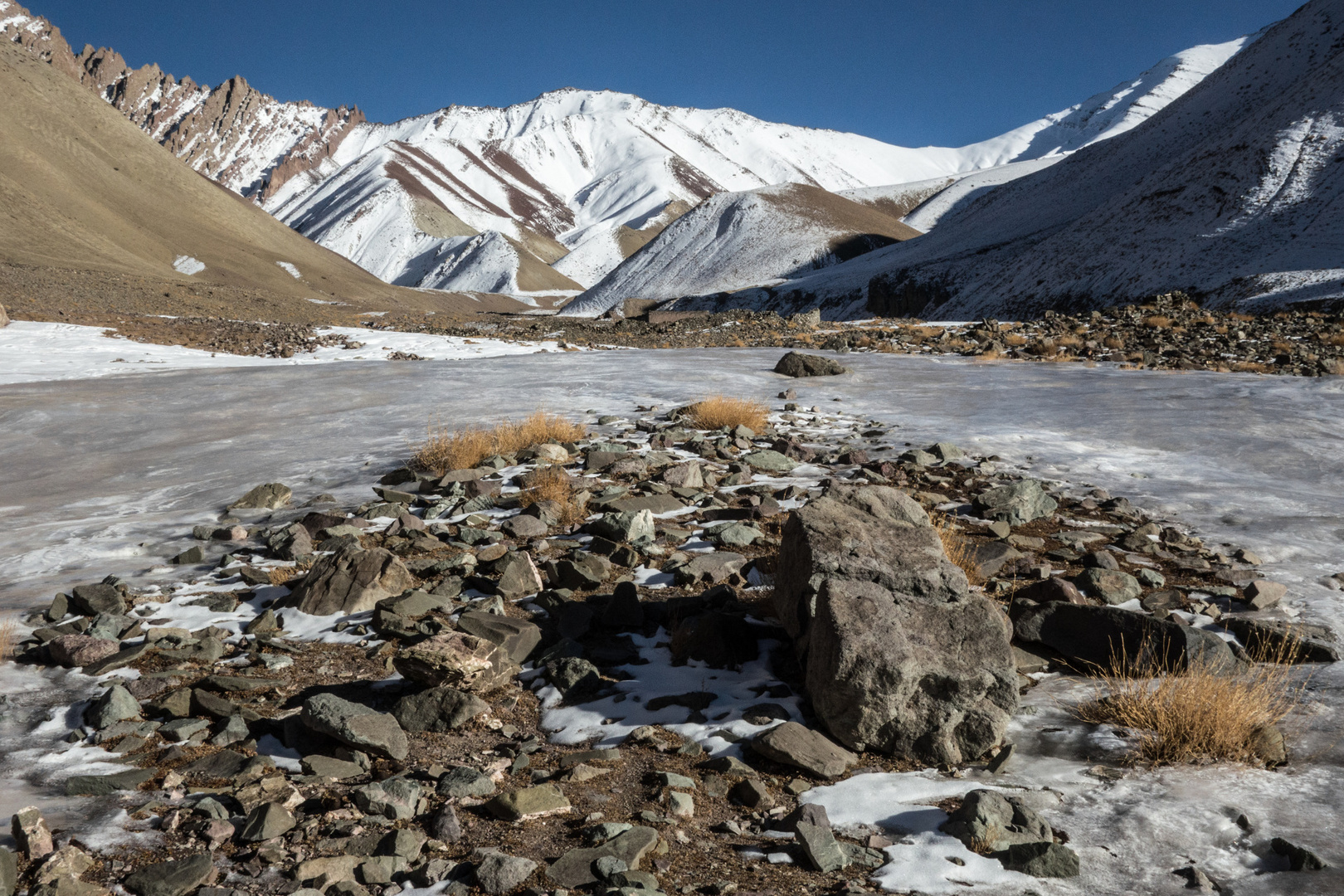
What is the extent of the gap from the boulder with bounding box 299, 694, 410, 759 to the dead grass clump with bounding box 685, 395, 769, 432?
6.34 metres

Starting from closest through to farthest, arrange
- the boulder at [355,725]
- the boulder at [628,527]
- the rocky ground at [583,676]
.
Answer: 1. the rocky ground at [583,676]
2. the boulder at [355,725]
3. the boulder at [628,527]

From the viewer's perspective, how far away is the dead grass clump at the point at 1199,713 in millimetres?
3295

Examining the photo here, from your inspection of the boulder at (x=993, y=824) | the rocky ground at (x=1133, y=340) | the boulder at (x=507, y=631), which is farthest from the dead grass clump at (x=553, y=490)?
the rocky ground at (x=1133, y=340)

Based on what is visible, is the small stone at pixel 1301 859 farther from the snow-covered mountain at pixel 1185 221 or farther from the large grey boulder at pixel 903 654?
the snow-covered mountain at pixel 1185 221

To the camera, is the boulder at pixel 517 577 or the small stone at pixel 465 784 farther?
the boulder at pixel 517 577

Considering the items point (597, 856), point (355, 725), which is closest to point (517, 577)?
point (355, 725)

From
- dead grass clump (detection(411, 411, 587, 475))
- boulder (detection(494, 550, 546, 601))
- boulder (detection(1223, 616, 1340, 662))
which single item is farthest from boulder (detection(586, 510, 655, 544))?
boulder (detection(1223, 616, 1340, 662))

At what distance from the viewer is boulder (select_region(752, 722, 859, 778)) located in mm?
3402

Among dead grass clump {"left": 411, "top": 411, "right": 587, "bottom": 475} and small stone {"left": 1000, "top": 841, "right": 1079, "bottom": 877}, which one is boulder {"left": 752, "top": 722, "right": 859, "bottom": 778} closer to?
small stone {"left": 1000, "top": 841, "right": 1079, "bottom": 877}

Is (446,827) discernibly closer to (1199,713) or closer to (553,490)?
(1199,713)

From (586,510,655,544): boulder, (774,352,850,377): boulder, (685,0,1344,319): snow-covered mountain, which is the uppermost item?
(685,0,1344,319): snow-covered mountain

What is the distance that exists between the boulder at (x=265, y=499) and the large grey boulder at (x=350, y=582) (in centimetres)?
197

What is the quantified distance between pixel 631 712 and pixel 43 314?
3318 centimetres

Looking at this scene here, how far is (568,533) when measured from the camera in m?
6.29
